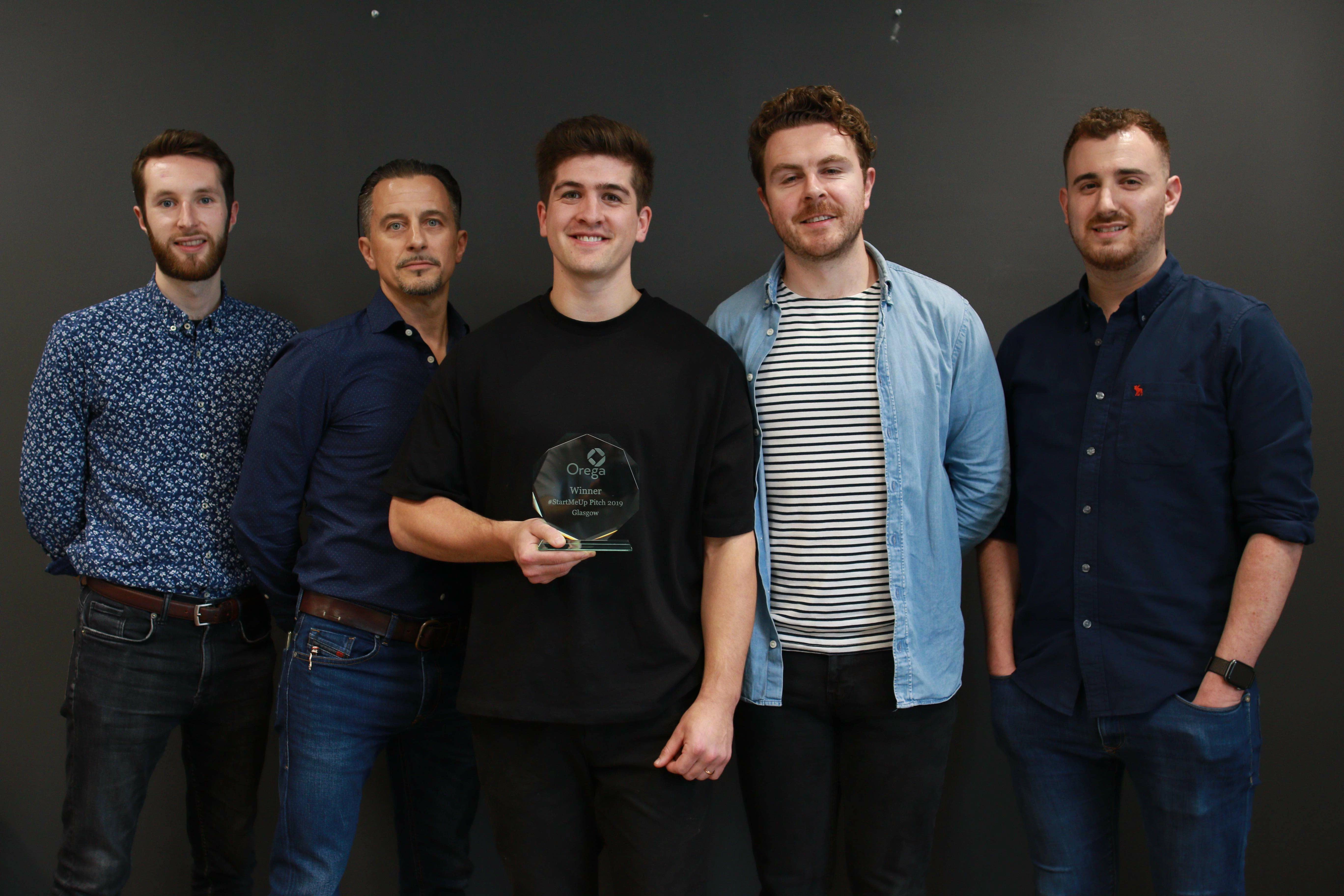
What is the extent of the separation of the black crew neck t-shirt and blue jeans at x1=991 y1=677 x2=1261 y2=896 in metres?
0.86

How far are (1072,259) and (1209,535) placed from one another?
3.48 feet

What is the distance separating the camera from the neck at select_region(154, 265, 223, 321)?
2203 millimetres

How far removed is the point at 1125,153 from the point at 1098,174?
0.07 metres

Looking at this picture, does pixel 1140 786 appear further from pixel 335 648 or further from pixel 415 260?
pixel 415 260

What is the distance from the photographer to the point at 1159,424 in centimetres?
184

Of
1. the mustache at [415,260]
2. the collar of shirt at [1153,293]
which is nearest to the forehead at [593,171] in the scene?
the mustache at [415,260]

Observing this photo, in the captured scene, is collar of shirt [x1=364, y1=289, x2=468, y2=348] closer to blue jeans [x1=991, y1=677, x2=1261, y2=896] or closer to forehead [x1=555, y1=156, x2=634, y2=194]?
forehead [x1=555, y1=156, x2=634, y2=194]

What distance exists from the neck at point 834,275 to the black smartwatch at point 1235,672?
42.2 inches

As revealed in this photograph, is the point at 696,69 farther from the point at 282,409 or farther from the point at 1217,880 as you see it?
the point at 1217,880

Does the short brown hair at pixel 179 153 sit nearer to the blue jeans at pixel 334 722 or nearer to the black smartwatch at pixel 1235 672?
the blue jeans at pixel 334 722

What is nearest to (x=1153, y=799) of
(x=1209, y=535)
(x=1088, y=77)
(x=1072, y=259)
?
(x=1209, y=535)

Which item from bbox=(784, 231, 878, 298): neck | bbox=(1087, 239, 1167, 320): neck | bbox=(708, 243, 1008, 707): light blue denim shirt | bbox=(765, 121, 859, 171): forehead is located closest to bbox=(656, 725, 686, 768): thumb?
bbox=(708, 243, 1008, 707): light blue denim shirt

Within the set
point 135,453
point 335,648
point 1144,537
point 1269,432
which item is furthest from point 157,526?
point 1269,432

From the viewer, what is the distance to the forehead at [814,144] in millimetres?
1869
